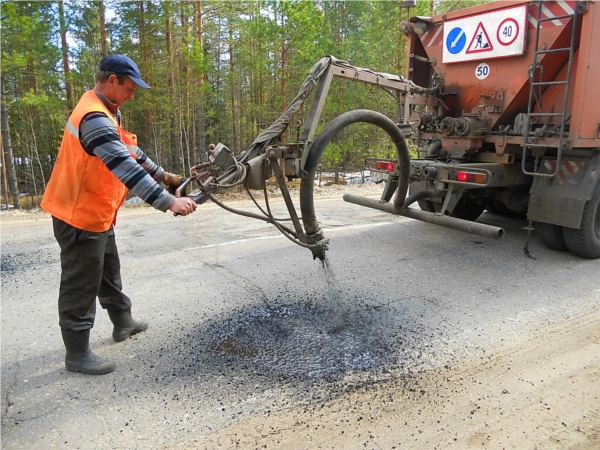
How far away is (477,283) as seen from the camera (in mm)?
4703

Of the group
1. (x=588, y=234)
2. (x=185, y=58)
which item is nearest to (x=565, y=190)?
(x=588, y=234)

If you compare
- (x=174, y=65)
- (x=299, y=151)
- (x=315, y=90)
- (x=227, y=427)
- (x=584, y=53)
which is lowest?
(x=227, y=427)

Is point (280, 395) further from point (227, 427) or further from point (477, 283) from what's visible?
point (477, 283)

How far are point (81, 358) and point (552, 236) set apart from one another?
5438mm

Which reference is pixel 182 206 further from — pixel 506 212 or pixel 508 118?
pixel 506 212

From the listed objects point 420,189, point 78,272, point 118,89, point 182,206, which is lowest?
point 78,272

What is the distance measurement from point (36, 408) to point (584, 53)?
Result: 19.1ft

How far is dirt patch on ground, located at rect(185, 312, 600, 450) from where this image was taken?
7.73 ft

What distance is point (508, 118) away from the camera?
225 inches

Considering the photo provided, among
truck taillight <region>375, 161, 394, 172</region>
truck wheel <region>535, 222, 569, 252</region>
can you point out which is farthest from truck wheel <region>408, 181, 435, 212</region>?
truck wheel <region>535, 222, 569, 252</region>

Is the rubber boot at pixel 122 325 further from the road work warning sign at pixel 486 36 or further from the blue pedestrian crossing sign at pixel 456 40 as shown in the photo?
the blue pedestrian crossing sign at pixel 456 40

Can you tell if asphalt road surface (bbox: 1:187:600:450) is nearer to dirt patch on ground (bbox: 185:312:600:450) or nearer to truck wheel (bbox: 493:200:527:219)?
dirt patch on ground (bbox: 185:312:600:450)

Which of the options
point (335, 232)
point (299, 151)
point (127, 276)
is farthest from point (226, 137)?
point (299, 151)

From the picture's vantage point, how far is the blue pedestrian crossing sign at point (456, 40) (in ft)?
19.6
